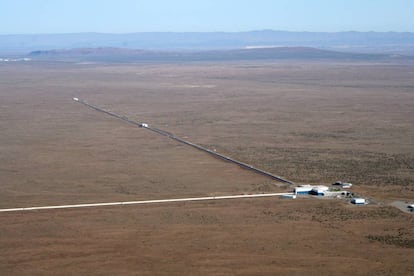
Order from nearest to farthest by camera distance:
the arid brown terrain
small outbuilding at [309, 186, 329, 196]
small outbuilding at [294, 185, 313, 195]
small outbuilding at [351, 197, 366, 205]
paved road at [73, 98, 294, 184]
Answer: the arid brown terrain
small outbuilding at [351, 197, 366, 205]
small outbuilding at [309, 186, 329, 196]
small outbuilding at [294, 185, 313, 195]
paved road at [73, 98, 294, 184]

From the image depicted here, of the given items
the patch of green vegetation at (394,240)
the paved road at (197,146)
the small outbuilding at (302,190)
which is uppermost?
the patch of green vegetation at (394,240)

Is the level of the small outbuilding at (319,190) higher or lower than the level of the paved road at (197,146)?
higher

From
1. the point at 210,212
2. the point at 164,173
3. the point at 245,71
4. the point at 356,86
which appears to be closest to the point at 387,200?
the point at 210,212

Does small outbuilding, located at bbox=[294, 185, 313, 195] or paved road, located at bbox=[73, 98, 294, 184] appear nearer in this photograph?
small outbuilding, located at bbox=[294, 185, 313, 195]

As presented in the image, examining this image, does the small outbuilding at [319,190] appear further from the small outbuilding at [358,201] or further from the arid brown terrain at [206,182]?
the small outbuilding at [358,201]

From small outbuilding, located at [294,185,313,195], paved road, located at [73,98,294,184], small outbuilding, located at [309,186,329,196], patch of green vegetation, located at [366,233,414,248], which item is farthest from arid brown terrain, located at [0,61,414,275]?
small outbuilding, located at [294,185,313,195]

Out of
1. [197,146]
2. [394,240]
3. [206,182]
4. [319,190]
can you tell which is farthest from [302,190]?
[197,146]

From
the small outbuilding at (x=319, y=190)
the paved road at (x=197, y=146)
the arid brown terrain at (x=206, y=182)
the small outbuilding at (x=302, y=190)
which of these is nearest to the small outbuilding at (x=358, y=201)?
the arid brown terrain at (x=206, y=182)

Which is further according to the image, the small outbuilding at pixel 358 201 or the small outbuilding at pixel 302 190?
the small outbuilding at pixel 302 190

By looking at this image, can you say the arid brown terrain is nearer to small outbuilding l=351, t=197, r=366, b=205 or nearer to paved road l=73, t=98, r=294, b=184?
small outbuilding l=351, t=197, r=366, b=205

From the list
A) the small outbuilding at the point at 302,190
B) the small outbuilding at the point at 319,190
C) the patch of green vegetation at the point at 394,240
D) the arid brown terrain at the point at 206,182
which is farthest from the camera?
the small outbuilding at the point at 302,190
